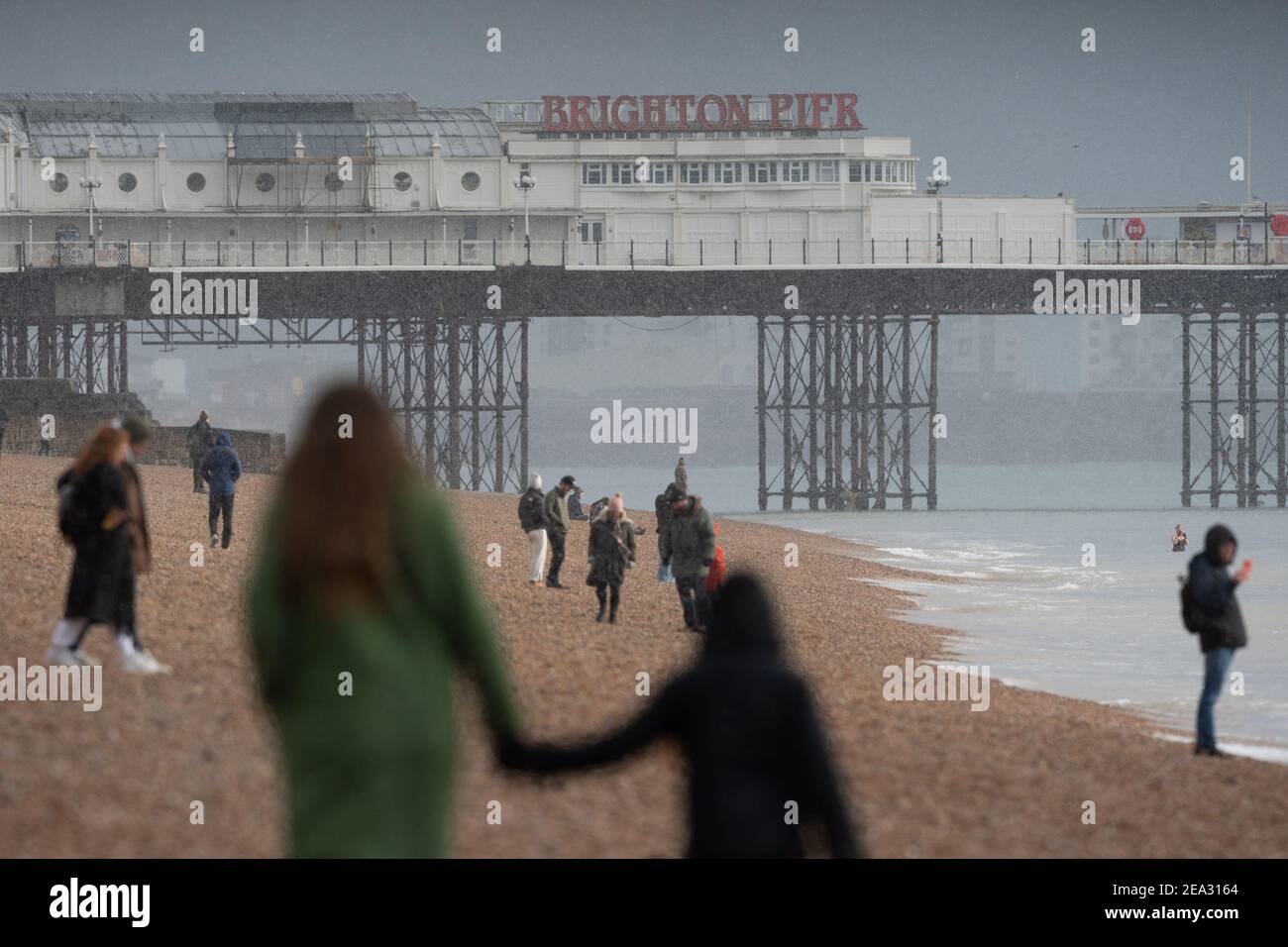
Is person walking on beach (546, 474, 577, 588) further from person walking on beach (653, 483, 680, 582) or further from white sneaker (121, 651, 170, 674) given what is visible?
white sneaker (121, 651, 170, 674)

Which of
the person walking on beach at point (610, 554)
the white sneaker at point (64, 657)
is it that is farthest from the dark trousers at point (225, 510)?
the white sneaker at point (64, 657)

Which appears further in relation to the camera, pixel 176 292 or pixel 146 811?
pixel 176 292

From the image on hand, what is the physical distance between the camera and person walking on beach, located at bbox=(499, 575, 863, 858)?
17.8 ft

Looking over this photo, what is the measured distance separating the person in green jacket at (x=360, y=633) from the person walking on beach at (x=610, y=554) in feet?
52.1

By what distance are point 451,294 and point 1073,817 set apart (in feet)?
168

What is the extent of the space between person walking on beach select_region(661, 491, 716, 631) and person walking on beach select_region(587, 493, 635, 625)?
2.10 ft

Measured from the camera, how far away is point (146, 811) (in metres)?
9.58

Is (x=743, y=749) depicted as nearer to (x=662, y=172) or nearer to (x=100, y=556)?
(x=100, y=556)

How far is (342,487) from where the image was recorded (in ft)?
15.8

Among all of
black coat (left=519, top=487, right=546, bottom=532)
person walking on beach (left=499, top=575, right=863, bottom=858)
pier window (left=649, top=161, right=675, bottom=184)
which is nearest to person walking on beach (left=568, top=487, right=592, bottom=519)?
black coat (left=519, top=487, right=546, bottom=532)

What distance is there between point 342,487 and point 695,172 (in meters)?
73.0
